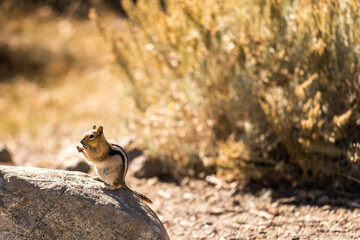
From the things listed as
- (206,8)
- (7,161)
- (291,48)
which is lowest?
(7,161)

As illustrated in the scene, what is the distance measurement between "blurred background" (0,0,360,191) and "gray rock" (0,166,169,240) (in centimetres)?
164

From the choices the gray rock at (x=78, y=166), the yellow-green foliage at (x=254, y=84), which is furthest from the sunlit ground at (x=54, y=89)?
the yellow-green foliage at (x=254, y=84)

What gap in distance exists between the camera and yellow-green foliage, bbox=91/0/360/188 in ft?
13.1

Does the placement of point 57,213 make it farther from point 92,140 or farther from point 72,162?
point 72,162

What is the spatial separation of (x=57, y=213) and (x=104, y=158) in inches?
20.7

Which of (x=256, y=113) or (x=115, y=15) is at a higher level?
(x=115, y=15)

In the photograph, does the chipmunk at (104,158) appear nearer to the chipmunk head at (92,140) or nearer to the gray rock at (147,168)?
the chipmunk head at (92,140)

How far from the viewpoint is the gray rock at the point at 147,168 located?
5.19 metres

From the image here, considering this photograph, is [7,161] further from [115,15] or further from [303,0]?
[115,15]

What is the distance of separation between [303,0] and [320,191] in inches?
67.8

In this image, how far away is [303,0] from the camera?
165 inches

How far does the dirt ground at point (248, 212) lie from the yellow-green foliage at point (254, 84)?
0.24m

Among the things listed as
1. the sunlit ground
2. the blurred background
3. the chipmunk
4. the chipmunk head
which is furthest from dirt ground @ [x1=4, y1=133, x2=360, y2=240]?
the sunlit ground

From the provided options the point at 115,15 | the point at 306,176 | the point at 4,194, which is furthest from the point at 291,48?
the point at 115,15
